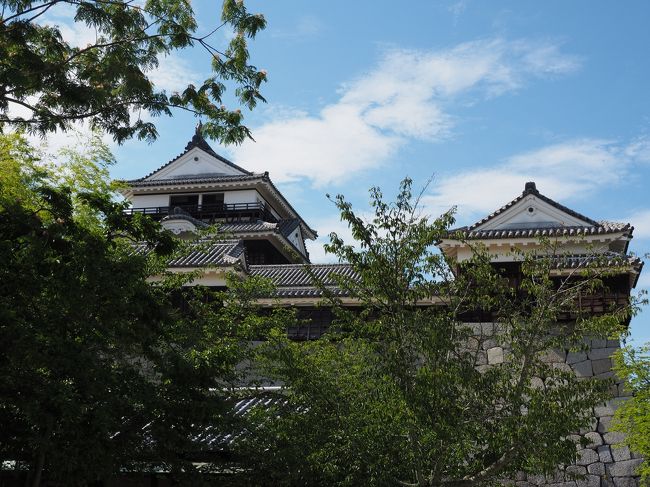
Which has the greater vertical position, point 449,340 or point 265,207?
point 265,207

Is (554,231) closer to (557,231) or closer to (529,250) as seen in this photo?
(557,231)

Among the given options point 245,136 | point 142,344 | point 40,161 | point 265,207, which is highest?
point 265,207

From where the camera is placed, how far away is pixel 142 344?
29.0ft

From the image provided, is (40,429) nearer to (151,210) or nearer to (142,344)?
(142,344)

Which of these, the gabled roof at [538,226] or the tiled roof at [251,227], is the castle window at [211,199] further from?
the gabled roof at [538,226]

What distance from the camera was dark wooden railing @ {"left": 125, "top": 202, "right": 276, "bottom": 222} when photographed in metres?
29.0

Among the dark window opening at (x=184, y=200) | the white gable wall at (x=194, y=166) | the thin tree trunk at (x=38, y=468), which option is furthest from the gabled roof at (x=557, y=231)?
the dark window opening at (x=184, y=200)

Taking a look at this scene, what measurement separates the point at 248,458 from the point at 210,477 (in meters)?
0.62

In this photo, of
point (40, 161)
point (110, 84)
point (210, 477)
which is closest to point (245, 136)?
point (110, 84)

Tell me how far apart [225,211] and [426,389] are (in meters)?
22.7

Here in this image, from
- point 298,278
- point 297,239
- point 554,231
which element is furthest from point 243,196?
point 554,231

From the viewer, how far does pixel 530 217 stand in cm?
1827

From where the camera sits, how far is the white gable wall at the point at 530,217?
18000 mm

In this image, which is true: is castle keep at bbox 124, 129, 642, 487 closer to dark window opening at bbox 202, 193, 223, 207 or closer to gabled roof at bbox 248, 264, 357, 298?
gabled roof at bbox 248, 264, 357, 298
